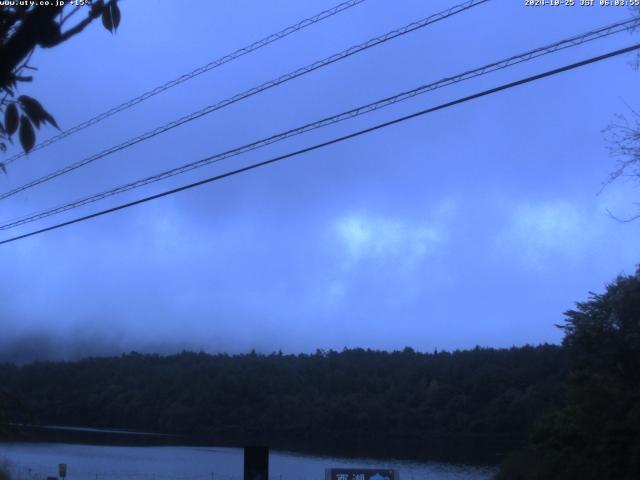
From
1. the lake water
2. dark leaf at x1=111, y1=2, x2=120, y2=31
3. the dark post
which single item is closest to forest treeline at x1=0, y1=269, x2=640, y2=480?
the lake water

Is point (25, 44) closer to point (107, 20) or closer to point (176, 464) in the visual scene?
point (107, 20)

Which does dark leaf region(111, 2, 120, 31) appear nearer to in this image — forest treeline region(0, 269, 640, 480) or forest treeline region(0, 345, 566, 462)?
forest treeline region(0, 269, 640, 480)

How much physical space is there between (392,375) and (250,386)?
12.1 meters

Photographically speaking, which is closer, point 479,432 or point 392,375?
point 479,432

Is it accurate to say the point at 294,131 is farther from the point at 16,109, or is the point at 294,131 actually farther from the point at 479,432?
the point at 479,432

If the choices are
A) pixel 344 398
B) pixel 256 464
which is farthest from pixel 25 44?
pixel 344 398

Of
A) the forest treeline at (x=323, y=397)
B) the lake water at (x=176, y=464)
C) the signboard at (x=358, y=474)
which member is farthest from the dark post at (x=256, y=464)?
the forest treeline at (x=323, y=397)

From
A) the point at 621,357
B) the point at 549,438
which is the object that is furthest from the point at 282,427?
the point at 621,357

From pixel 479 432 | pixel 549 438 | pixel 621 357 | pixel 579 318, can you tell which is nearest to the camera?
pixel 621 357

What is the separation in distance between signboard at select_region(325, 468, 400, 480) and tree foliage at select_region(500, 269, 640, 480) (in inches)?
375

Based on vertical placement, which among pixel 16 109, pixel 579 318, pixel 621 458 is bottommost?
pixel 621 458

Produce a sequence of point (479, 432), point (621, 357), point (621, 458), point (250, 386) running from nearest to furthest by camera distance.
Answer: point (621, 458), point (621, 357), point (479, 432), point (250, 386)

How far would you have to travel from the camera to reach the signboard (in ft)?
40.8

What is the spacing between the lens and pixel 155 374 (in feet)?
234
